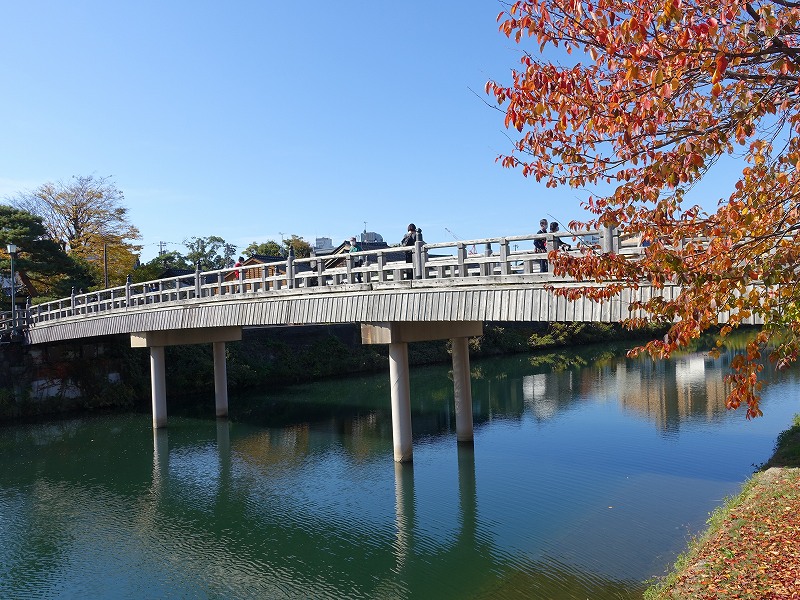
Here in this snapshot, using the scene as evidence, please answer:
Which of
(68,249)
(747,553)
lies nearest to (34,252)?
(68,249)

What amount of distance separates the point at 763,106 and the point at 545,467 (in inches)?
524

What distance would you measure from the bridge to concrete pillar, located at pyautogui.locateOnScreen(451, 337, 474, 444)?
0.03 metres

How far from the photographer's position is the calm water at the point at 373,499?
11.0 metres

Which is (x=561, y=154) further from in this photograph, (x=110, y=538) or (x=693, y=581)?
(x=110, y=538)

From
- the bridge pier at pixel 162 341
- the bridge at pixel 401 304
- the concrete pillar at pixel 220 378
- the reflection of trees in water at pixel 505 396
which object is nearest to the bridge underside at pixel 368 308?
the bridge at pixel 401 304

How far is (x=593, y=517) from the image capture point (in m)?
12.9

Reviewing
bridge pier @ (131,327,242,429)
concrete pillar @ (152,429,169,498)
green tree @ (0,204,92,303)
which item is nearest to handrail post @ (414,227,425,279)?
concrete pillar @ (152,429,169,498)

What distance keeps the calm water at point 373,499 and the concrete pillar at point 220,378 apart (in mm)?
656

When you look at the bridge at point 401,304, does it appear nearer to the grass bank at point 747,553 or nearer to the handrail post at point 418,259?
the handrail post at point 418,259

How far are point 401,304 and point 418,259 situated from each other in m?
1.16

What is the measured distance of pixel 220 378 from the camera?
27328mm

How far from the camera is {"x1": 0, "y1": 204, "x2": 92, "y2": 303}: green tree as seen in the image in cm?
3250

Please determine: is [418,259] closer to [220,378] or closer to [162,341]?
[162,341]

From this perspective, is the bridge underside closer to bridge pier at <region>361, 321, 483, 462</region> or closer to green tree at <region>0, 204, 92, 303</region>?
bridge pier at <region>361, 321, 483, 462</region>
